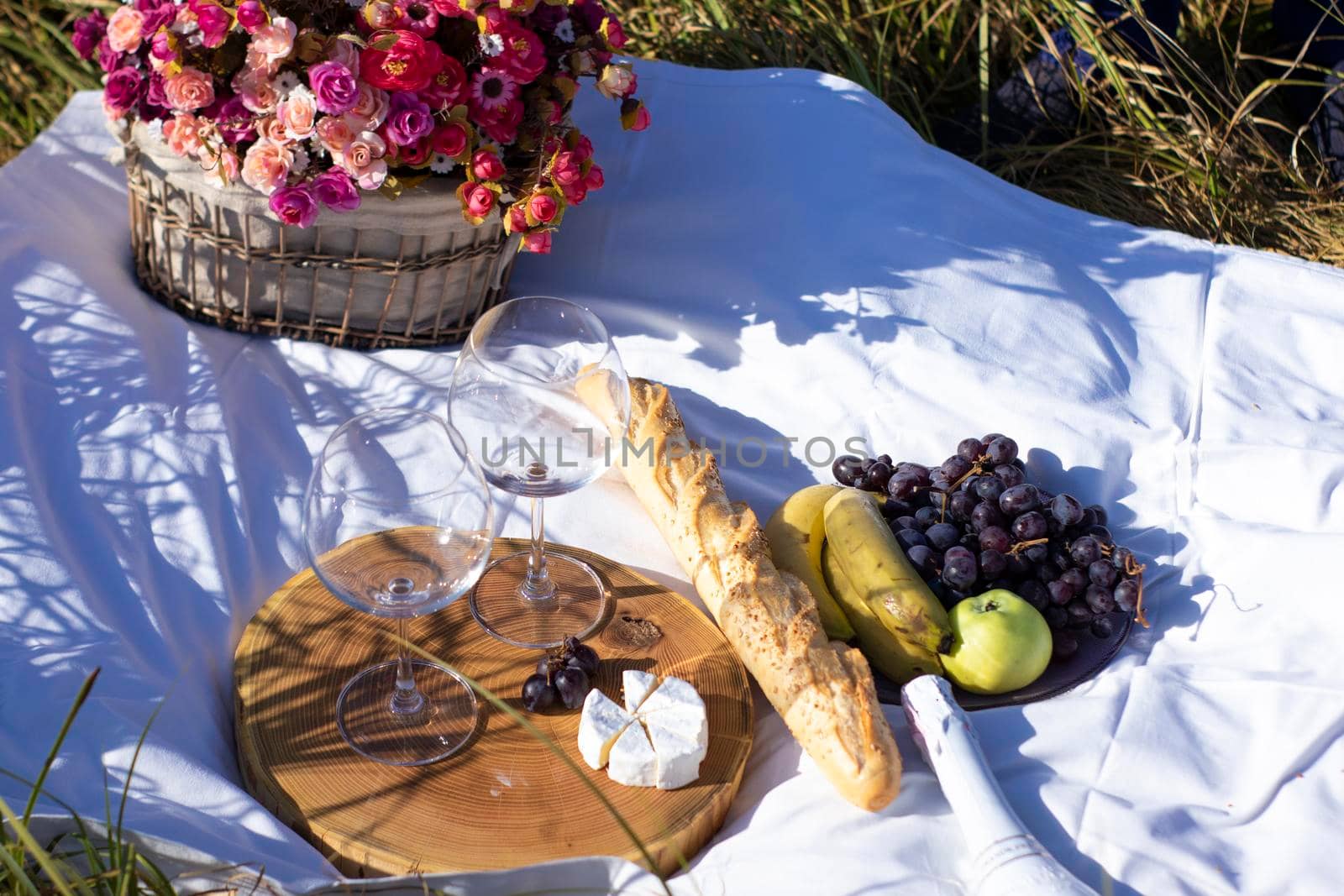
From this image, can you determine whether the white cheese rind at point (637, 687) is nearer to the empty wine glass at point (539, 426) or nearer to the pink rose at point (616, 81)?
the empty wine glass at point (539, 426)

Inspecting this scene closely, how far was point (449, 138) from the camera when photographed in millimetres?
2090

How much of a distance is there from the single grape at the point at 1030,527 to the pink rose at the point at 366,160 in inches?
47.7

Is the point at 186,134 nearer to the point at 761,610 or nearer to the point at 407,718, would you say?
the point at 407,718

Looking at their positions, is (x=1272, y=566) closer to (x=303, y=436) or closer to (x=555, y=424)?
(x=555, y=424)

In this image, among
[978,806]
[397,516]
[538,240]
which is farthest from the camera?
[538,240]

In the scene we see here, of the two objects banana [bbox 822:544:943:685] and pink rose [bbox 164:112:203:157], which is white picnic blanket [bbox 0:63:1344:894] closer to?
banana [bbox 822:544:943:685]

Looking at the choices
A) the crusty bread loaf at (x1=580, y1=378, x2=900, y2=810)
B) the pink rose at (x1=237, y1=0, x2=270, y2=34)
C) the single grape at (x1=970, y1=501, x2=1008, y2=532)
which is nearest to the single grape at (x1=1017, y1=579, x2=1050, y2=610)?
the single grape at (x1=970, y1=501, x2=1008, y2=532)

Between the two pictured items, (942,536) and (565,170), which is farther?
(565,170)

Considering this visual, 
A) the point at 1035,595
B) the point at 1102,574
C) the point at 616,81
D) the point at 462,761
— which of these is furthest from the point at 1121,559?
the point at 616,81

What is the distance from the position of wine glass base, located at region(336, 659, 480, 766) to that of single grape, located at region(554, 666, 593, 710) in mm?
117

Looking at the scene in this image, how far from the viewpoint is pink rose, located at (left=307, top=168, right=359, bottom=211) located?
206 centimetres

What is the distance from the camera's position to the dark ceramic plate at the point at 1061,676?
1.76 meters

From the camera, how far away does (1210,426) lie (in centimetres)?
225

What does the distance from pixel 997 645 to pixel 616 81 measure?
126 cm
